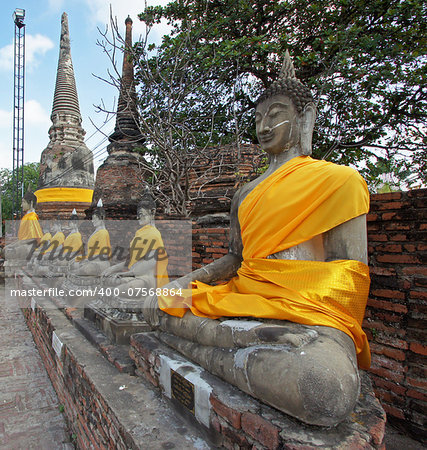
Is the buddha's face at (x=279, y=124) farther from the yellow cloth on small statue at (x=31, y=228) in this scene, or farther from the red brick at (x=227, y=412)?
the yellow cloth on small statue at (x=31, y=228)

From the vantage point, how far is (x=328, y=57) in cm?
700

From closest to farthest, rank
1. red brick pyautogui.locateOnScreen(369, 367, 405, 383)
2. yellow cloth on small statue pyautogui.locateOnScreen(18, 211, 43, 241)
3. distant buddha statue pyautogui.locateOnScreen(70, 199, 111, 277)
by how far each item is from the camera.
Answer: red brick pyautogui.locateOnScreen(369, 367, 405, 383)
distant buddha statue pyautogui.locateOnScreen(70, 199, 111, 277)
yellow cloth on small statue pyautogui.locateOnScreen(18, 211, 43, 241)

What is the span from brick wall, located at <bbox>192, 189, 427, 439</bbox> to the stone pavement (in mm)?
2752

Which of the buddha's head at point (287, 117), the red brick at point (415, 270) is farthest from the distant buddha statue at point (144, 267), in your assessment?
the red brick at point (415, 270)

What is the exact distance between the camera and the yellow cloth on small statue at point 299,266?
5.29 feet

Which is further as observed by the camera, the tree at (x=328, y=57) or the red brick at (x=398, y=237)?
the tree at (x=328, y=57)

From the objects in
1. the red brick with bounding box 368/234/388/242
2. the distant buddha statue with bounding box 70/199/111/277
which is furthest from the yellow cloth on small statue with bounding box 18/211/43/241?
the red brick with bounding box 368/234/388/242

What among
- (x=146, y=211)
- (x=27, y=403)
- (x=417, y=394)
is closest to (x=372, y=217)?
(x=417, y=394)

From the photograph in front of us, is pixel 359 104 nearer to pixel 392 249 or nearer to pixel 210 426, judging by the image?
pixel 392 249

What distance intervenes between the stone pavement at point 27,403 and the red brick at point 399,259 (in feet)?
10.2

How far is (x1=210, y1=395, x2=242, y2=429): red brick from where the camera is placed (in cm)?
142

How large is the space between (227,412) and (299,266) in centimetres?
78

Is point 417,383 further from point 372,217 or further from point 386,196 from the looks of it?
point 386,196

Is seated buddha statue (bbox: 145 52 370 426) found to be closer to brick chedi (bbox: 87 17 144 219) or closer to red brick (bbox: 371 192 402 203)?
red brick (bbox: 371 192 402 203)
